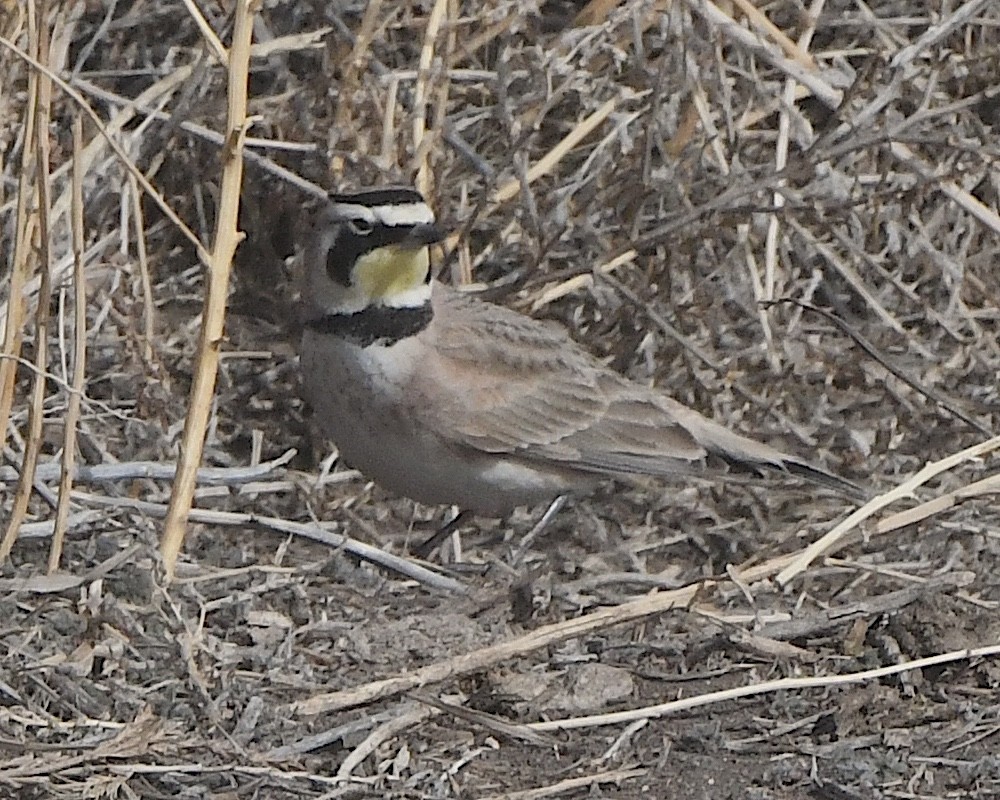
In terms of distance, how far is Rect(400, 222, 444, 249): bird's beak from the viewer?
13.0 ft

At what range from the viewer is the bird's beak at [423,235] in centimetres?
397

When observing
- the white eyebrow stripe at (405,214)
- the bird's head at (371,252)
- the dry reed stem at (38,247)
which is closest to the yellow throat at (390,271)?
the bird's head at (371,252)

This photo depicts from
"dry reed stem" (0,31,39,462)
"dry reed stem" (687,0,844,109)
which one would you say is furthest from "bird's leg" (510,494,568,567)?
"dry reed stem" (0,31,39,462)

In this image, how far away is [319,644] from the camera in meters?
3.72

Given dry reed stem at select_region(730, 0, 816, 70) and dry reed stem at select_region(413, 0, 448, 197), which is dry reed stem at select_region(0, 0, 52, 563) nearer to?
dry reed stem at select_region(413, 0, 448, 197)

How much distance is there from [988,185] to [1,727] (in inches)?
125

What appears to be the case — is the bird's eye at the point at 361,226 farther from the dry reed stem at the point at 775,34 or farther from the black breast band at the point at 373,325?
the dry reed stem at the point at 775,34

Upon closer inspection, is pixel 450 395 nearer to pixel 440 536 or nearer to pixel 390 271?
pixel 390 271

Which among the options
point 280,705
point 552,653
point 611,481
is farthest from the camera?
point 611,481

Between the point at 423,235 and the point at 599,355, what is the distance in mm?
1094

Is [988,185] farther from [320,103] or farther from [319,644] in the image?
[319,644]

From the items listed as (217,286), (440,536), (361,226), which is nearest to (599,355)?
(440,536)

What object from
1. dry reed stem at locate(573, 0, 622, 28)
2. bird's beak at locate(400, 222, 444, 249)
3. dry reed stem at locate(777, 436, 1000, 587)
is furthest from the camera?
dry reed stem at locate(573, 0, 622, 28)

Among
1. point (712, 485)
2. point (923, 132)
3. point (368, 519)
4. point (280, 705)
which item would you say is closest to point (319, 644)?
point (280, 705)
